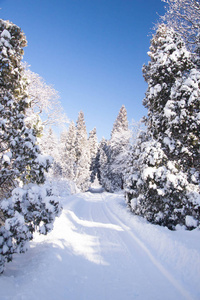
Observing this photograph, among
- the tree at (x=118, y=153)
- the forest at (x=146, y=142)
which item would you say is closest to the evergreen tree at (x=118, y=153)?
the tree at (x=118, y=153)

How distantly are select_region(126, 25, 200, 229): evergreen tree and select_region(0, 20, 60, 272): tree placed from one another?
5598mm

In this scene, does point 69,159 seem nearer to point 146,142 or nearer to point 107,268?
point 146,142

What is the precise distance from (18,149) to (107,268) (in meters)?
4.38

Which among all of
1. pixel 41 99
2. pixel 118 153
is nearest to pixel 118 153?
pixel 118 153

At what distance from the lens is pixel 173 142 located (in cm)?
880

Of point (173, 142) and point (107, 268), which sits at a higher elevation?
point (173, 142)

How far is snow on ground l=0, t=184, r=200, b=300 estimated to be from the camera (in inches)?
152

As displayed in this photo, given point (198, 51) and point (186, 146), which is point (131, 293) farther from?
point (198, 51)

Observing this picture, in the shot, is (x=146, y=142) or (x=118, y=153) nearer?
(x=146, y=142)

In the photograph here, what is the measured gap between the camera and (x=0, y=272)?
12.7 feet

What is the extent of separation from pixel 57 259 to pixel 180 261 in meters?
3.71

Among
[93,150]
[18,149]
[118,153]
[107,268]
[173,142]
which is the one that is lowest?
[107,268]

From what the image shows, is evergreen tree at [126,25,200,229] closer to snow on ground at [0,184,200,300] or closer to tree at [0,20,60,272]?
snow on ground at [0,184,200,300]

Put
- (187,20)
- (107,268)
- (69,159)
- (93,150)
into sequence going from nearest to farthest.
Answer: (107,268), (187,20), (69,159), (93,150)
